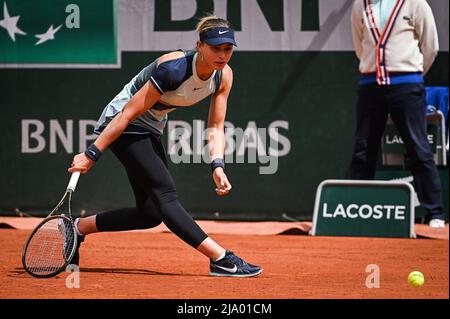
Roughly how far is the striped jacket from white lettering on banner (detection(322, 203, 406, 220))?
95 cm

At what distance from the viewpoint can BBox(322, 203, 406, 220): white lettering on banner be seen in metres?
7.71

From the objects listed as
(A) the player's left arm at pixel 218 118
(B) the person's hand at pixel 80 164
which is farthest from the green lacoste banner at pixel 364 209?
(B) the person's hand at pixel 80 164

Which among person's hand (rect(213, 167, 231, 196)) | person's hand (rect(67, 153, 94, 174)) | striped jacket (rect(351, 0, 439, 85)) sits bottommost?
person's hand (rect(213, 167, 231, 196))

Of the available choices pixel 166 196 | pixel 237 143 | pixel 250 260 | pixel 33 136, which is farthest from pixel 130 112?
pixel 33 136

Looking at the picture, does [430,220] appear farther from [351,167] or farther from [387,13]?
[387,13]

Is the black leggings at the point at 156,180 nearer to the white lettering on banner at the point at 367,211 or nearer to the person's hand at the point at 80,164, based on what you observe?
the person's hand at the point at 80,164

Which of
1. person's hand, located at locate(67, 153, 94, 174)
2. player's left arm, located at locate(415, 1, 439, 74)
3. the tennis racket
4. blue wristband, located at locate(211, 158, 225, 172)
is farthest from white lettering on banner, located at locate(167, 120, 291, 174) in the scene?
person's hand, located at locate(67, 153, 94, 174)

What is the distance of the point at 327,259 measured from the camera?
668 centimetres

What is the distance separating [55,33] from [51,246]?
3.39 m

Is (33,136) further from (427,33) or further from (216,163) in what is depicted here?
(216,163)

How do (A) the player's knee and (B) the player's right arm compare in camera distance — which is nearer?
(B) the player's right arm

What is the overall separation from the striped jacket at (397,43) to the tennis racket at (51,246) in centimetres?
325

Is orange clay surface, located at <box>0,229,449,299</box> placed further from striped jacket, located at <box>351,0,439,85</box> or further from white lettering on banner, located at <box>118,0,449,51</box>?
white lettering on banner, located at <box>118,0,449,51</box>

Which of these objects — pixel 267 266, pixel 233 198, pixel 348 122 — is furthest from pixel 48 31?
pixel 267 266
